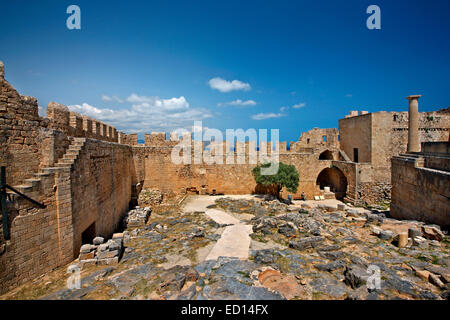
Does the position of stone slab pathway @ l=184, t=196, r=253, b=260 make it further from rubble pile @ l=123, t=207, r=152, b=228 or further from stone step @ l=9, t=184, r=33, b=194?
stone step @ l=9, t=184, r=33, b=194

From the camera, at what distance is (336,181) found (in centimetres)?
2041

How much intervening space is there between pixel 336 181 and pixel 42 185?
2114cm

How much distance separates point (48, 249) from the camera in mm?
5457

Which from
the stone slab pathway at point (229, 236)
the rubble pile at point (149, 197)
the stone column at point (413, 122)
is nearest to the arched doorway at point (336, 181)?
the stone column at point (413, 122)

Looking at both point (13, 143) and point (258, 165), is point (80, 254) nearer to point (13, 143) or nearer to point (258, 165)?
point (13, 143)

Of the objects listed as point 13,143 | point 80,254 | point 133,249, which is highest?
point 13,143

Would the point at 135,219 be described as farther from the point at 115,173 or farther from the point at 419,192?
the point at 419,192

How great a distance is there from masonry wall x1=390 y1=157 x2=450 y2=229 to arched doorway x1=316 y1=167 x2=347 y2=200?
8.25 metres

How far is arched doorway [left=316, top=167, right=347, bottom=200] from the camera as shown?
19.4 metres

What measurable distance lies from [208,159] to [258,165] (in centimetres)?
375

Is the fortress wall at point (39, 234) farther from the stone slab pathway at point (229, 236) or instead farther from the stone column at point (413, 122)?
the stone column at point (413, 122)

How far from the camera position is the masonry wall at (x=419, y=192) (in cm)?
769

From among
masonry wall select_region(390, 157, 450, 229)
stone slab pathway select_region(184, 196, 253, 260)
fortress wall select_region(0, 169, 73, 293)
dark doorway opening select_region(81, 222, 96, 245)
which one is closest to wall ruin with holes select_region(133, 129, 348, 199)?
stone slab pathway select_region(184, 196, 253, 260)
